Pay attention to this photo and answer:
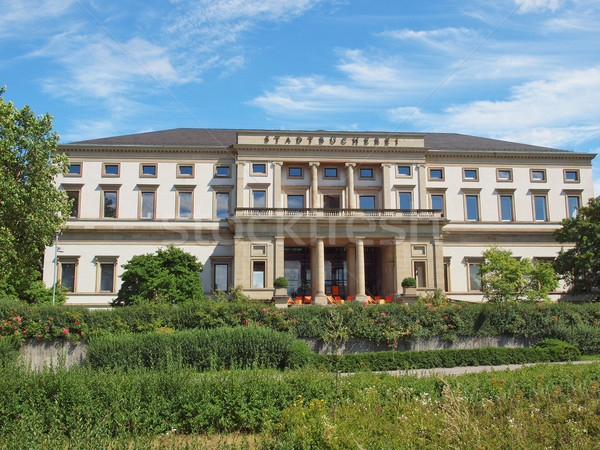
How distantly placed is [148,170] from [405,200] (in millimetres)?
23855

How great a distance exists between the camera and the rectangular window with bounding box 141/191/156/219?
44.2 m

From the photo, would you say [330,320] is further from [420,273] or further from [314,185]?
[314,185]

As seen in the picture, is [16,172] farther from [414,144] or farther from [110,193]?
[414,144]

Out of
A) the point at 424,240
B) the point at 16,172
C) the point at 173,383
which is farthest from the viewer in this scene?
the point at 424,240

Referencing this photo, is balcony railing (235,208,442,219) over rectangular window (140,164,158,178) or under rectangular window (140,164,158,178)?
under

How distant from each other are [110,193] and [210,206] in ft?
30.0

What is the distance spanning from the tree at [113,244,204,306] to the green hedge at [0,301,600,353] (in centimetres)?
862

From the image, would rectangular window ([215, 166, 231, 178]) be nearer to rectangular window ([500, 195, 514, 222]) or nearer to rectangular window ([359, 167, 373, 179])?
rectangular window ([359, 167, 373, 179])

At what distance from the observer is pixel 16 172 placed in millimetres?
25031

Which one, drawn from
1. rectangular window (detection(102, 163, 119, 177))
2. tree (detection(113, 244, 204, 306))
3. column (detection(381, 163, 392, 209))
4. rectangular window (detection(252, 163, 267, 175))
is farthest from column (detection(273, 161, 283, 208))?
rectangular window (detection(102, 163, 119, 177))

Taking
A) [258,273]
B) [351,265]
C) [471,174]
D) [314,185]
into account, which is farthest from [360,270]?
[471,174]

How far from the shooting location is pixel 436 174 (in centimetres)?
4653

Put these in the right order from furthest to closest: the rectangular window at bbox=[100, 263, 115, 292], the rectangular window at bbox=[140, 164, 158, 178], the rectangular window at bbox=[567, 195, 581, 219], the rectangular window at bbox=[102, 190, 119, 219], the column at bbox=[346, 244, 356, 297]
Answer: the rectangular window at bbox=[567, 195, 581, 219] < the rectangular window at bbox=[140, 164, 158, 178] < the rectangular window at bbox=[102, 190, 119, 219] < the rectangular window at bbox=[100, 263, 115, 292] < the column at bbox=[346, 244, 356, 297]

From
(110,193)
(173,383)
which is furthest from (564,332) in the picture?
(110,193)
